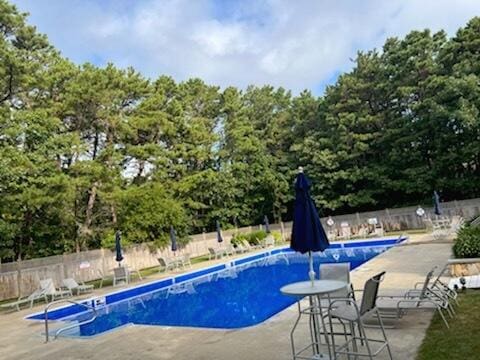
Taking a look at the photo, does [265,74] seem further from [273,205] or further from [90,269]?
[90,269]

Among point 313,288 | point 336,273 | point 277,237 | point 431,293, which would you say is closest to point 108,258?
point 277,237

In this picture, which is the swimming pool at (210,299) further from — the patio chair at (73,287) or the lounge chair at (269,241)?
the lounge chair at (269,241)

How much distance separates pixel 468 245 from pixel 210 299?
6651mm

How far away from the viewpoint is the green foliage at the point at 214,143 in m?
17.9

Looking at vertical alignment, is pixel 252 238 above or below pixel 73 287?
above

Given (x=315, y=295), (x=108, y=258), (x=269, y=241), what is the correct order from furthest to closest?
(x=269, y=241)
(x=108, y=258)
(x=315, y=295)

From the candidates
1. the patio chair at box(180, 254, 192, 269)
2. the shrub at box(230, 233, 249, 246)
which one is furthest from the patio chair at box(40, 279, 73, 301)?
the shrub at box(230, 233, 249, 246)

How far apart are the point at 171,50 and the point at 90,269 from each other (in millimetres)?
14626

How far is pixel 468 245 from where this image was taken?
28.2 feet

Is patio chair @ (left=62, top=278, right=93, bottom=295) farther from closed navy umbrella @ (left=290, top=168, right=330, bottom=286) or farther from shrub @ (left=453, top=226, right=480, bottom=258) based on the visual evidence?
shrub @ (left=453, top=226, right=480, bottom=258)

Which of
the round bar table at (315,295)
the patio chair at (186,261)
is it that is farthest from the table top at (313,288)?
the patio chair at (186,261)

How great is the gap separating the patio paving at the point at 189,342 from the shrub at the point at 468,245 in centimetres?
89

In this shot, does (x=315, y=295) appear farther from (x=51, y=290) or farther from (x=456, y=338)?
(x=51, y=290)

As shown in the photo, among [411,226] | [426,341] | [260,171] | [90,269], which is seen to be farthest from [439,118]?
[426,341]
